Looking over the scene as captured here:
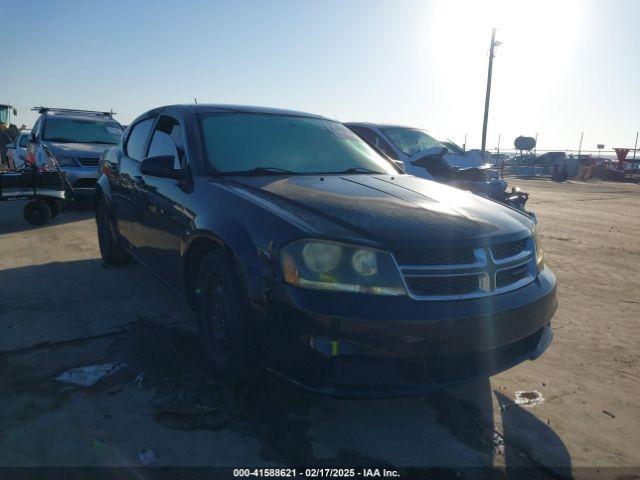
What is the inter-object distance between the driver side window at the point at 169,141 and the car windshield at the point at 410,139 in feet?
14.5

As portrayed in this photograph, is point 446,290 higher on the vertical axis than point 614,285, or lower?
higher

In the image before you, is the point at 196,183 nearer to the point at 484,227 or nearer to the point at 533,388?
the point at 484,227

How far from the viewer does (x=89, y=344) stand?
3268mm

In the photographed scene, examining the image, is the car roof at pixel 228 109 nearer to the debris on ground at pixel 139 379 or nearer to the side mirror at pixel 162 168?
the side mirror at pixel 162 168

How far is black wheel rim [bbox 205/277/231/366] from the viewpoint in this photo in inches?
103

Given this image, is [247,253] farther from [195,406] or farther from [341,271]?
[195,406]

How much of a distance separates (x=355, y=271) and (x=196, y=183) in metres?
1.35

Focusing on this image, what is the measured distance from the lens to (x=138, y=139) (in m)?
4.35

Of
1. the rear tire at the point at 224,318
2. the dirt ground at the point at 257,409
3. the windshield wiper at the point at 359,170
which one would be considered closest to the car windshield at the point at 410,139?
the windshield wiper at the point at 359,170

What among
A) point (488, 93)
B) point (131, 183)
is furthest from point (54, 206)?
point (488, 93)

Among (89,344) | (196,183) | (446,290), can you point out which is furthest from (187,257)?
(446,290)

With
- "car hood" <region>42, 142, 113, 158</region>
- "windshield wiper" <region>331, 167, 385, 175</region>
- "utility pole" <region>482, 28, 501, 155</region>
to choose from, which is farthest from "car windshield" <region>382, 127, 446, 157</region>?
"utility pole" <region>482, 28, 501, 155</region>

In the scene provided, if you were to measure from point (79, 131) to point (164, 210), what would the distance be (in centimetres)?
769

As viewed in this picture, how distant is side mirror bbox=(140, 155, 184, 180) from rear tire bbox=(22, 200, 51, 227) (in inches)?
211
